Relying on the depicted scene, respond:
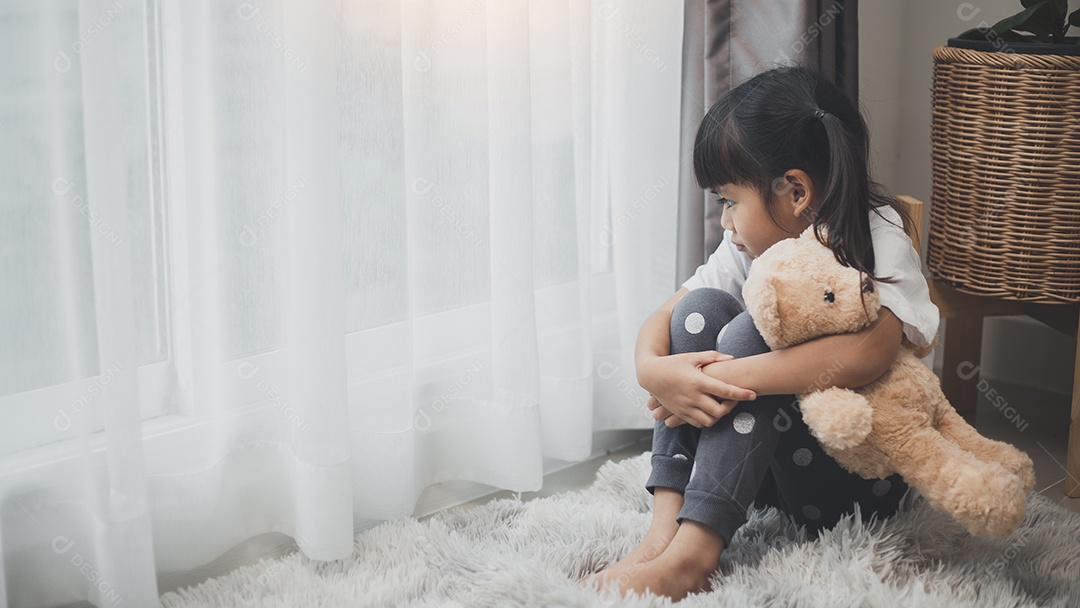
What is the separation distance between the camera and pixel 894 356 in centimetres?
106

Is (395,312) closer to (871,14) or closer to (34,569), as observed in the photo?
(34,569)

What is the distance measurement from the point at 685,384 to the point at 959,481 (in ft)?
0.95

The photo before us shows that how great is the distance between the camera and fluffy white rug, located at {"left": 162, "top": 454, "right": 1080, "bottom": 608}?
105cm

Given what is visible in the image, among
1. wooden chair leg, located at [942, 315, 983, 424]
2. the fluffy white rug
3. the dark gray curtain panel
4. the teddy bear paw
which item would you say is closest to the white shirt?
the teddy bear paw

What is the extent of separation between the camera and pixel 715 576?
1.10m

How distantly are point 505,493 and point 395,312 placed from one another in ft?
1.14

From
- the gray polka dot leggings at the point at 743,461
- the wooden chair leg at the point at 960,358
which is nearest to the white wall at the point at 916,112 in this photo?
the wooden chair leg at the point at 960,358

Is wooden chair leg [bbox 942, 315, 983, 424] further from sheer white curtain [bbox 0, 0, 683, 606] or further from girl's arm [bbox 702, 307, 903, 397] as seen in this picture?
girl's arm [bbox 702, 307, 903, 397]

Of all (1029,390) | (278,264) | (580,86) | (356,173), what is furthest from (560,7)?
(1029,390)

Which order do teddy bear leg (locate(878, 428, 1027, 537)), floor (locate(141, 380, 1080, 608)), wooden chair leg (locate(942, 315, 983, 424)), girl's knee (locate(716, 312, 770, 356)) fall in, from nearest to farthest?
teddy bear leg (locate(878, 428, 1027, 537))
girl's knee (locate(716, 312, 770, 356))
floor (locate(141, 380, 1080, 608))
wooden chair leg (locate(942, 315, 983, 424))

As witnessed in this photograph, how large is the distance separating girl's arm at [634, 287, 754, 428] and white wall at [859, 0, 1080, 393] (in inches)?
36.4

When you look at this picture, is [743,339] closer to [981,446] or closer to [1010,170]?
[981,446]

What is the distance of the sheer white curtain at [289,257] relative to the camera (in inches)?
41.0

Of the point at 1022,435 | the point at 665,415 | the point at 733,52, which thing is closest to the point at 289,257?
the point at 665,415
